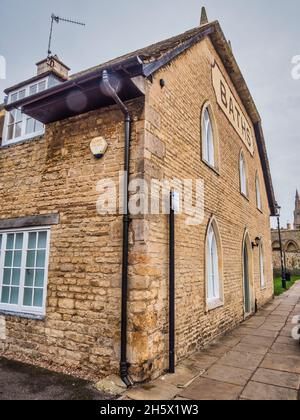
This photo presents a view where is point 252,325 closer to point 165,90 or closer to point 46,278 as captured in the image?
point 46,278

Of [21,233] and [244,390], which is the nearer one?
[244,390]

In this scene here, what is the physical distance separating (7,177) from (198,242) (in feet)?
15.7

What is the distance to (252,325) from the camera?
9.20m

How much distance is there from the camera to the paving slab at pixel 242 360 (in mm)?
5409

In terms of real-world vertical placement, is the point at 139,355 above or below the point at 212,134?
below

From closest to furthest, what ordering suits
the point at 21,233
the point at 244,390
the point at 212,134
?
the point at 244,390 < the point at 21,233 < the point at 212,134

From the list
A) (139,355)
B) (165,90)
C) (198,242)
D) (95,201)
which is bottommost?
(139,355)

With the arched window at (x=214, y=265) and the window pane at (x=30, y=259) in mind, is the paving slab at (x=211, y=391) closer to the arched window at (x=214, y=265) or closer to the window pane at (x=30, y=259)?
the arched window at (x=214, y=265)

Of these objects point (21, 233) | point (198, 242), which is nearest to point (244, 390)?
point (198, 242)

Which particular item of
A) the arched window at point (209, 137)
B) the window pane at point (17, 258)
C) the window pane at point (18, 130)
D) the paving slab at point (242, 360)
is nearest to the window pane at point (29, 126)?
the window pane at point (18, 130)

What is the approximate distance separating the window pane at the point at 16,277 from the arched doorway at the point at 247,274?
8051 millimetres

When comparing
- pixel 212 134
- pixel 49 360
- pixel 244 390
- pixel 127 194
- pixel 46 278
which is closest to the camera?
pixel 244 390

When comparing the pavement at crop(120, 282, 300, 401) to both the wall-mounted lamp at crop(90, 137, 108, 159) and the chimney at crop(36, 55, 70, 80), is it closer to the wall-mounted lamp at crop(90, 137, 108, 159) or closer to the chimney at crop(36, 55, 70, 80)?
the wall-mounted lamp at crop(90, 137, 108, 159)

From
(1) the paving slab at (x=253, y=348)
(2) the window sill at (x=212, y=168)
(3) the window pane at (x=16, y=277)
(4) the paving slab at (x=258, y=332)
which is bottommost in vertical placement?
(4) the paving slab at (x=258, y=332)
